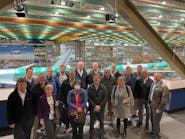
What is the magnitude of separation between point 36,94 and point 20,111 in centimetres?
43

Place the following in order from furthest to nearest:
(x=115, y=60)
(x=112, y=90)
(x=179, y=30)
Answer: (x=179, y=30), (x=115, y=60), (x=112, y=90)

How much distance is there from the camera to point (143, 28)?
13.3ft

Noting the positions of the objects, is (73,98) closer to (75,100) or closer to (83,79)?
(75,100)

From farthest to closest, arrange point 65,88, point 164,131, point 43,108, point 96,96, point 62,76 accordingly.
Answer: point 164,131, point 62,76, point 65,88, point 96,96, point 43,108

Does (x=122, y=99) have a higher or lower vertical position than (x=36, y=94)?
lower

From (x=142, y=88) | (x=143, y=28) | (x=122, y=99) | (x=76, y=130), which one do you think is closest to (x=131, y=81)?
(x=142, y=88)

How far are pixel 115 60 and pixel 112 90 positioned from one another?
2356 mm

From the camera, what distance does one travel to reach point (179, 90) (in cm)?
545

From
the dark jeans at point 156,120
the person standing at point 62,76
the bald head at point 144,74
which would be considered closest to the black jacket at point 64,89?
the person standing at point 62,76

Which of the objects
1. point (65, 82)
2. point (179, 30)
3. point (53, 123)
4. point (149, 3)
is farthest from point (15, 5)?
point (179, 30)

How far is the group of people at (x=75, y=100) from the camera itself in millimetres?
2684

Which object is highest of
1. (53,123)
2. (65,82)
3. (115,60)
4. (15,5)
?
(15,5)

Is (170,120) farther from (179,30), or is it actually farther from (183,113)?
(179,30)

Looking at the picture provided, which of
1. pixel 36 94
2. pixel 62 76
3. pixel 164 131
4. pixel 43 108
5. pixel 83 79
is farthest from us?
pixel 164 131
